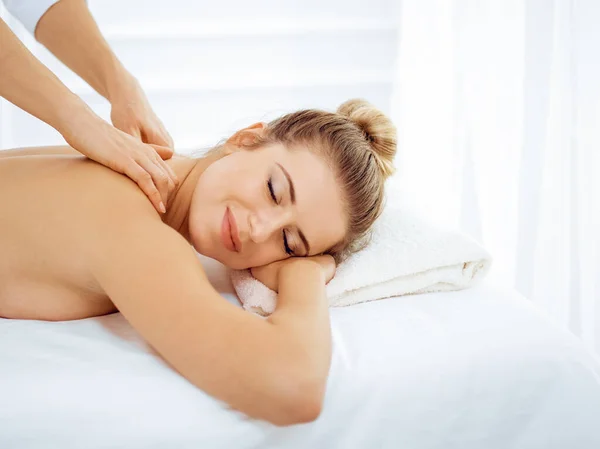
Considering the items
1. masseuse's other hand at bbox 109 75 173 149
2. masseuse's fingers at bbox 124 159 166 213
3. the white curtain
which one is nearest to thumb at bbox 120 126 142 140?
masseuse's other hand at bbox 109 75 173 149

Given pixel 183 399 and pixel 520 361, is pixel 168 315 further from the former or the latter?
pixel 520 361

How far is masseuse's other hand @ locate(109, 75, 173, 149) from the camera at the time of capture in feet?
5.57

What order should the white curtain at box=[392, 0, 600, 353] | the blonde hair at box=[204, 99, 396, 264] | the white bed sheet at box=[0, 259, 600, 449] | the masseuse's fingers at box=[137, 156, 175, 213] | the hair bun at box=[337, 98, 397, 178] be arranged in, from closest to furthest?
the white bed sheet at box=[0, 259, 600, 449] < the masseuse's fingers at box=[137, 156, 175, 213] < the blonde hair at box=[204, 99, 396, 264] < the hair bun at box=[337, 98, 397, 178] < the white curtain at box=[392, 0, 600, 353]

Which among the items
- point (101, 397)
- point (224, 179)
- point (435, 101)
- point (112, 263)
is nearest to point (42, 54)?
point (435, 101)

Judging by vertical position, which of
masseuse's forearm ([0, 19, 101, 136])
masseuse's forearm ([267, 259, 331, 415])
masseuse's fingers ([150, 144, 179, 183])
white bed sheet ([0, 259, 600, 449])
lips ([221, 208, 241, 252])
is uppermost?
masseuse's forearm ([0, 19, 101, 136])

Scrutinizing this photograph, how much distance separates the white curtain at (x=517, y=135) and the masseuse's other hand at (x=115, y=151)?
2.32 ft

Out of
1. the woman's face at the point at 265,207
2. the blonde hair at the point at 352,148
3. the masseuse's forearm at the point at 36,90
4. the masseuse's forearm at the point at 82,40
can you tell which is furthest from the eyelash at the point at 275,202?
the masseuse's forearm at the point at 82,40

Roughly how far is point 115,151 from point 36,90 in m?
0.20

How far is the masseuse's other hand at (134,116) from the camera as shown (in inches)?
66.8

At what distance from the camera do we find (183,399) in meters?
1.03

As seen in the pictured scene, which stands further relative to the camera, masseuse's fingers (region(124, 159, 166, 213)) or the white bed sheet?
masseuse's fingers (region(124, 159, 166, 213))

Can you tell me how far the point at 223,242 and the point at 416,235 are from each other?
1.40 feet

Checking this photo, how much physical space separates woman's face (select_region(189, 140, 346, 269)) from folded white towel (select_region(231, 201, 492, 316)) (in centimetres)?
8

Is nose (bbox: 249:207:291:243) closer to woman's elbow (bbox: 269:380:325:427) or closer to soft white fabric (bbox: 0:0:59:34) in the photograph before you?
woman's elbow (bbox: 269:380:325:427)
